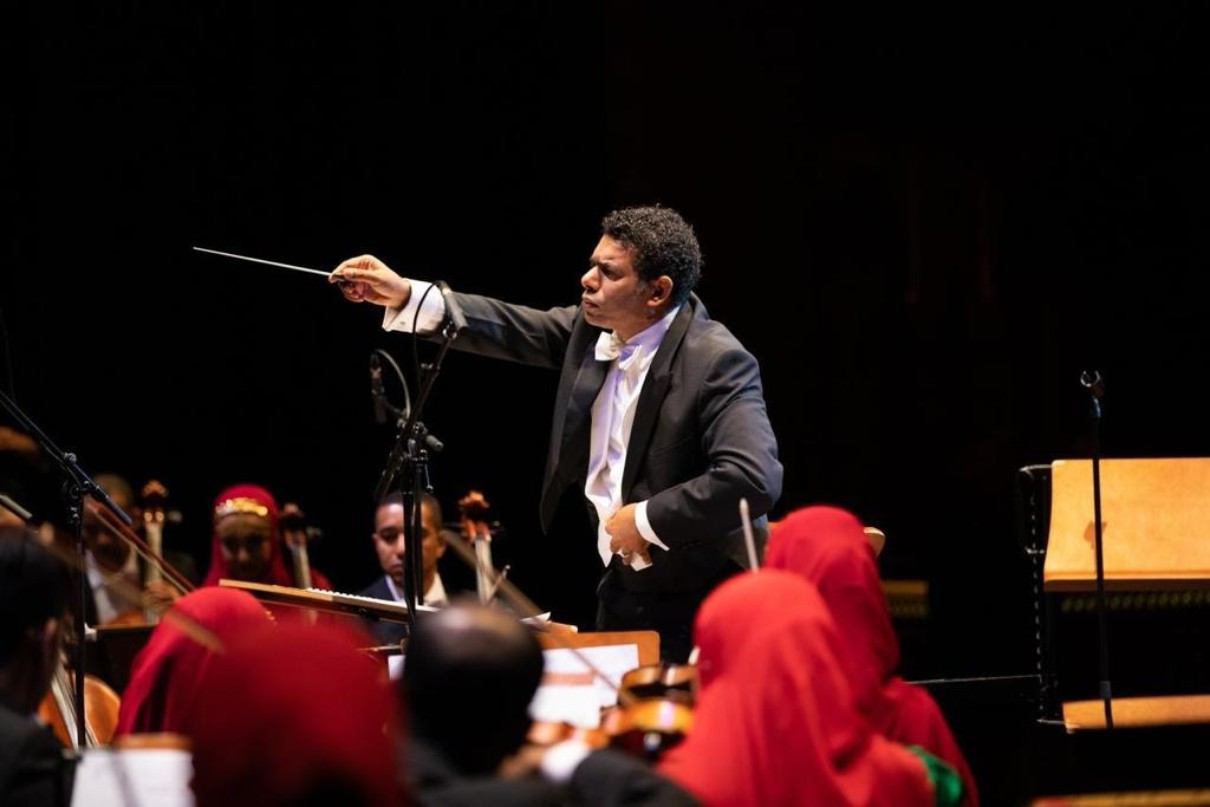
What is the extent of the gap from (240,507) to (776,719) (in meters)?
4.19

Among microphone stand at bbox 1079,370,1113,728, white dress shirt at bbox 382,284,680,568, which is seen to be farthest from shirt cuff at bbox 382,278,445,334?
microphone stand at bbox 1079,370,1113,728

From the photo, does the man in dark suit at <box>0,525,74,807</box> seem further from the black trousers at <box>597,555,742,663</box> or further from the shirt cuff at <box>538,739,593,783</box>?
the black trousers at <box>597,555,742,663</box>

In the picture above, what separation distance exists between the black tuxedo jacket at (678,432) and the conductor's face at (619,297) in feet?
0.30

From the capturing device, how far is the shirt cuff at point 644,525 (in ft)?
13.2

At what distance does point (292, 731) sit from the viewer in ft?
5.36

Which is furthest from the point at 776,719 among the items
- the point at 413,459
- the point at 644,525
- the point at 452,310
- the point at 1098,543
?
the point at 1098,543

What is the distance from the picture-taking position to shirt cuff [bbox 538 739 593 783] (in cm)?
213

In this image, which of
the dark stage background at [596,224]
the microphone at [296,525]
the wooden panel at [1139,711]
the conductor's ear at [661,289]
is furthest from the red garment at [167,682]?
the dark stage background at [596,224]

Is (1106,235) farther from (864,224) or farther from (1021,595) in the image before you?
(1021,595)

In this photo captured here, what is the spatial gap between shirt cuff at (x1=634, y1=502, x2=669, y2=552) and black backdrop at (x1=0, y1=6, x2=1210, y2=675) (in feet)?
9.76

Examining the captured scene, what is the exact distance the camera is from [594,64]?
7.03 metres

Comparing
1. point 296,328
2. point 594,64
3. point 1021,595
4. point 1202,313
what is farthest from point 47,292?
point 1202,313

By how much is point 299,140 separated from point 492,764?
512cm

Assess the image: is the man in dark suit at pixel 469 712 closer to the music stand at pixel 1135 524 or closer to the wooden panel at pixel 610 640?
the wooden panel at pixel 610 640
